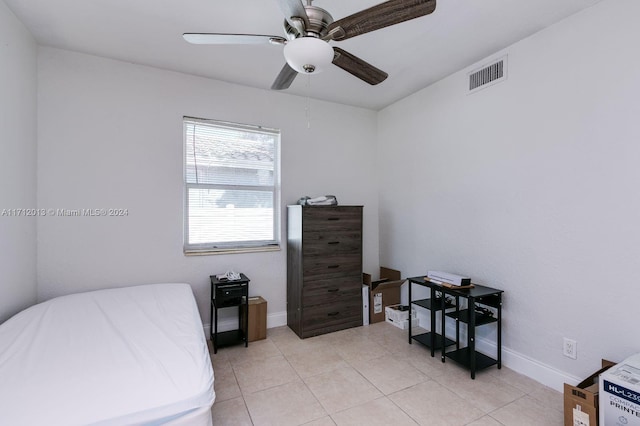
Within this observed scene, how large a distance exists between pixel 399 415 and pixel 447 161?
2.26 metres

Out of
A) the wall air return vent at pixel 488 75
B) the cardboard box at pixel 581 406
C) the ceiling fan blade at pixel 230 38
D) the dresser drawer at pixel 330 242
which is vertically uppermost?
the wall air return vent at pixel 488 75

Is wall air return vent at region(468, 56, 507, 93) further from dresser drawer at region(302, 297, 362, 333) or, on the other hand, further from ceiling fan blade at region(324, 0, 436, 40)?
dresser drawer at region(302, 297, 362, 333)

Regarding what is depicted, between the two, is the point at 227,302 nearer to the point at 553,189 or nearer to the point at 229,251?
the point at 229,251

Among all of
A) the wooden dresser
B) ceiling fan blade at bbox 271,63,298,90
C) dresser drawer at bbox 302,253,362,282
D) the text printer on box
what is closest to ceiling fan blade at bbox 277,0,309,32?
ceiling fan blade at bbox 271,63,298,90

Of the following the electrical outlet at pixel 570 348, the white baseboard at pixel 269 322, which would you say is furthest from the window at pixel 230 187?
the electrical outlet at pixel 570 348

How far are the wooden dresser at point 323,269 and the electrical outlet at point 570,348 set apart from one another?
5.86 feet

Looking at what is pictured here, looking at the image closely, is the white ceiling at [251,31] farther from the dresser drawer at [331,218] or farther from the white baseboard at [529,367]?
the white baseboard at [529,367]

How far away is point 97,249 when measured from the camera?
257 centimetres

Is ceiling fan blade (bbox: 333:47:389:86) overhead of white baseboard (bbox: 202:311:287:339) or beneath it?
overhead

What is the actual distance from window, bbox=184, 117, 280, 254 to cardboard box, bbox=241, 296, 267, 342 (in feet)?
2.04

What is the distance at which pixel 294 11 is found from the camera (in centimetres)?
135

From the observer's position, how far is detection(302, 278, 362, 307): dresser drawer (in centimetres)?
303

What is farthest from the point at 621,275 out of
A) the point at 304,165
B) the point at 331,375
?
the point at 304,165

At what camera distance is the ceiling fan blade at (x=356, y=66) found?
1.69 meters
